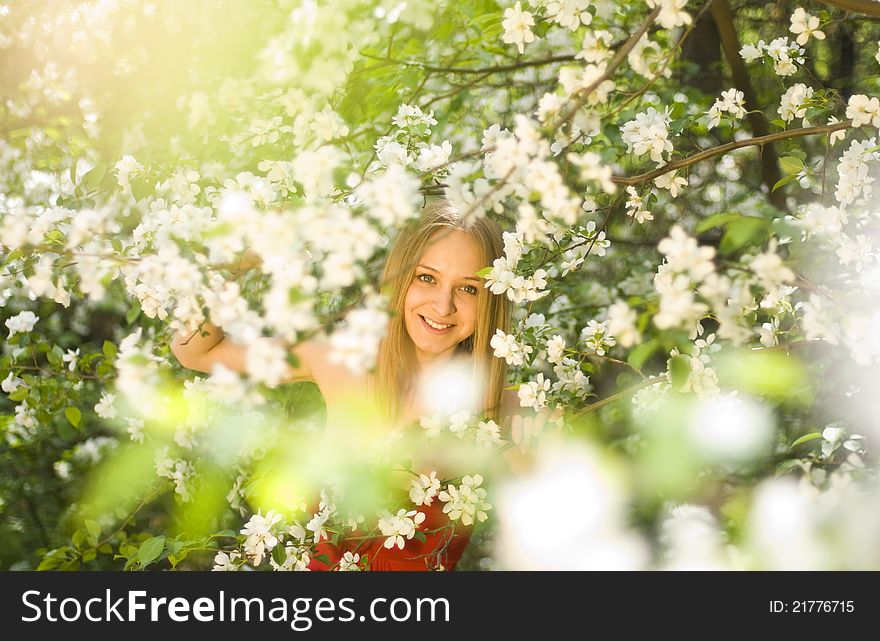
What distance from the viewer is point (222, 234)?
0.96 meters

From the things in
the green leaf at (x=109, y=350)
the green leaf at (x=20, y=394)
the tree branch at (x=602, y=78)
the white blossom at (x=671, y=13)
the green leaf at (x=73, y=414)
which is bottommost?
the tree branch at (x=602, y=78)

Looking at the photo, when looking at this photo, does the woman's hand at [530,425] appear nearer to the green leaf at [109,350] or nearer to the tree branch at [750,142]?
the tree branch at [750,142]

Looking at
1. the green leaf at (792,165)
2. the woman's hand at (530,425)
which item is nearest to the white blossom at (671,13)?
the green leaf at (792,165)

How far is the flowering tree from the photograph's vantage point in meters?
1.12

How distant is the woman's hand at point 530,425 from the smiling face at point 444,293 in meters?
0.46

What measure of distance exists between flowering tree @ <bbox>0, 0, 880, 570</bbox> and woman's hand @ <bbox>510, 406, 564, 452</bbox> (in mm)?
33

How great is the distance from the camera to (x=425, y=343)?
7.50 feet

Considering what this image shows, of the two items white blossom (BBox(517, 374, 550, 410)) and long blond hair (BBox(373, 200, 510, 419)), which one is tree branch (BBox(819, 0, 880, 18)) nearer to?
white blossom (BBox(517, 374, 550, 410))

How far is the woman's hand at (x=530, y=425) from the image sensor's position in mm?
1751

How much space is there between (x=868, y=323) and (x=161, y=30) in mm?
1874

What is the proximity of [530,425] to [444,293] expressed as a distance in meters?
0.53

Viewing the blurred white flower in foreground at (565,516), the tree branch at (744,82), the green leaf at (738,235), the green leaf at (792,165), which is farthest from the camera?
the tree branch at (744,82)

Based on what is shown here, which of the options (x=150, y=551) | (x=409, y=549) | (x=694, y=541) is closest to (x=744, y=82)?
(x=694, y=541)

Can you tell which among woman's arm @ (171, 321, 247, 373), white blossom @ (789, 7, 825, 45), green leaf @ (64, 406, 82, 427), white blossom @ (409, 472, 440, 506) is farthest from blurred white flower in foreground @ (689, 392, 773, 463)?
green leaf @ (64, 406, 82, 427)
